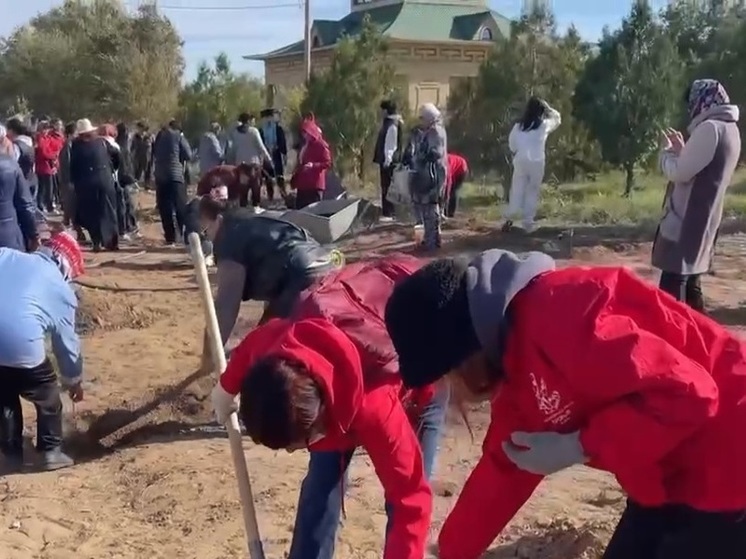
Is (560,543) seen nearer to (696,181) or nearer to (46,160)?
(696,181)

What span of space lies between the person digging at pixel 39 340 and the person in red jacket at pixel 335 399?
75.4 inches

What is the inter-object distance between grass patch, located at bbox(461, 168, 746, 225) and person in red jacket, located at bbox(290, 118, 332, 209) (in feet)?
7.15

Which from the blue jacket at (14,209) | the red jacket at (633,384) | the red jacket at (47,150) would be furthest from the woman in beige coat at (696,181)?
the red jacket at (47,150)

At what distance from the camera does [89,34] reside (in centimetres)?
3825

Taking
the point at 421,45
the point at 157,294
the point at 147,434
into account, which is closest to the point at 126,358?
the point at 147,434

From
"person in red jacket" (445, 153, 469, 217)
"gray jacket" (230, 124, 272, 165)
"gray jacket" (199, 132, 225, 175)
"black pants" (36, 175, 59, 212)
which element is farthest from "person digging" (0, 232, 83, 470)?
"black pants" (36, 175, 59, 212)

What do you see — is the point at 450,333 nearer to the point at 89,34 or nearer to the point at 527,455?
the point at 527,455

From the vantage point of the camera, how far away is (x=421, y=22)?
1581 inches

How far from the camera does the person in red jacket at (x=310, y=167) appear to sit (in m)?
13.3

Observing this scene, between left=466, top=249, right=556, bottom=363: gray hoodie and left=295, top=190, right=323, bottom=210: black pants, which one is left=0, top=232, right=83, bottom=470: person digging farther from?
left=295, top=190, right=323, bottom=210: black pants

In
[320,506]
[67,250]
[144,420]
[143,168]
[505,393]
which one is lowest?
[143,168]

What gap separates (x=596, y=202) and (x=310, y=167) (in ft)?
13.8

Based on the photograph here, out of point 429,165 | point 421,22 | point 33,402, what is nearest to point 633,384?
point 33,402

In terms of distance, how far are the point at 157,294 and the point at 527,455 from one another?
328 inches
